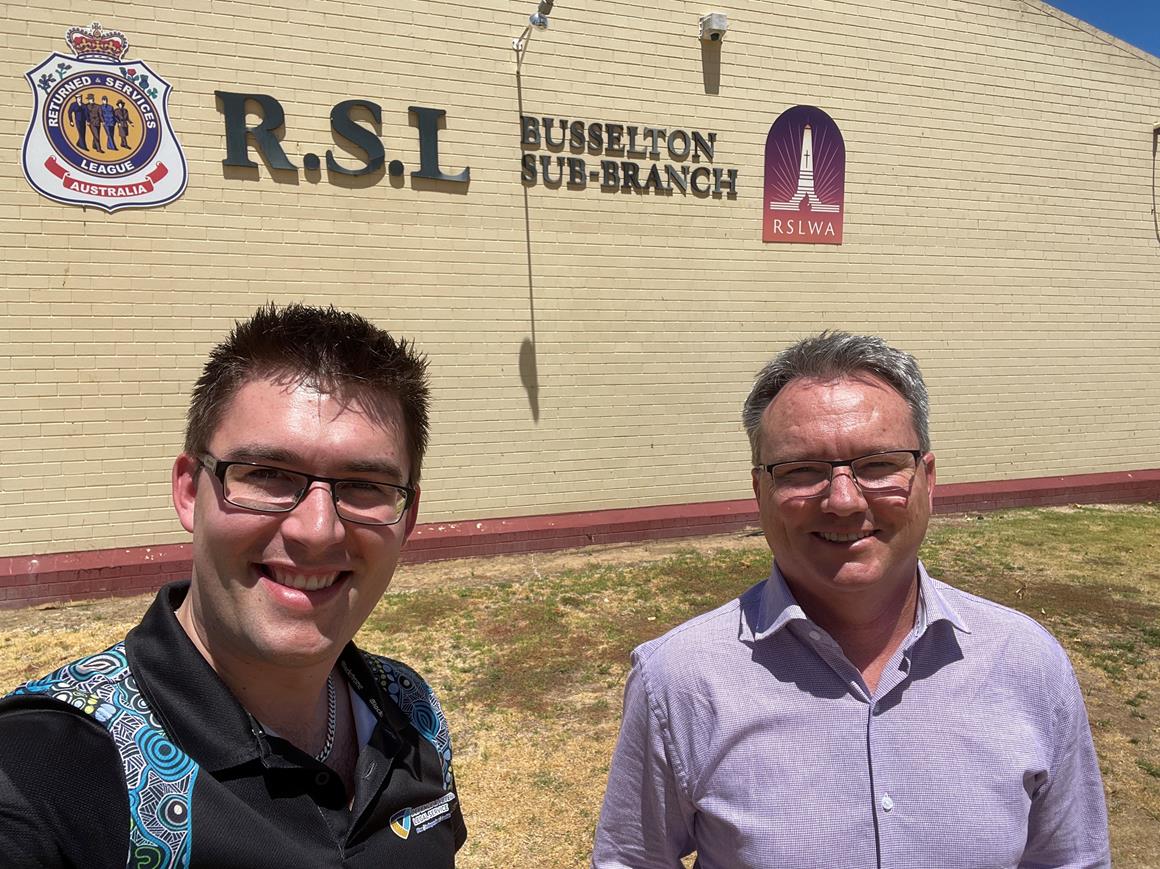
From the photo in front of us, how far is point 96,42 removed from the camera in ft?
20.9

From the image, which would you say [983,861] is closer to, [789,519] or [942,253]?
[789,519]

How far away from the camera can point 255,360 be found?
1423 millimetres

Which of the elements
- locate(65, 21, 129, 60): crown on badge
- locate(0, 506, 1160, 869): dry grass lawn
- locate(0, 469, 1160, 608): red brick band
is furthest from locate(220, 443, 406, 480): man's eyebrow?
locate(65, 21, 129, 60): crown on badge

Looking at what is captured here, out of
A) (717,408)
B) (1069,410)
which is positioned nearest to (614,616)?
(717,408)

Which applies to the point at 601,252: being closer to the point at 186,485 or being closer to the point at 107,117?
the point at 107,117

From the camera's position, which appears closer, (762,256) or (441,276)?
(441,276)

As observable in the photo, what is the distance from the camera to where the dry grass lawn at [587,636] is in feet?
11.9

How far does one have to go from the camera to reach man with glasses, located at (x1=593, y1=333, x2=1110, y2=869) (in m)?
1.54

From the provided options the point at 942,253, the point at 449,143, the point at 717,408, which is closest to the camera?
the point at 449,143

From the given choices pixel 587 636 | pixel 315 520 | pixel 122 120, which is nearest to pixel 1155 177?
pixel 587 636

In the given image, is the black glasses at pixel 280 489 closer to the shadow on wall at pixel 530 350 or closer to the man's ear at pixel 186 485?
the man's ear at pixel 186 485

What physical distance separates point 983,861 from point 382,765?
121cm

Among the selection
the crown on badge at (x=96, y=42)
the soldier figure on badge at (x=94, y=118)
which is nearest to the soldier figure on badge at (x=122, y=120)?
the soldier figure on badge at (x=94, y=118)

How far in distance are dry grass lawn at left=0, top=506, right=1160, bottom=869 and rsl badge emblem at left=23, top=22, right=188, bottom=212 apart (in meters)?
3.55
